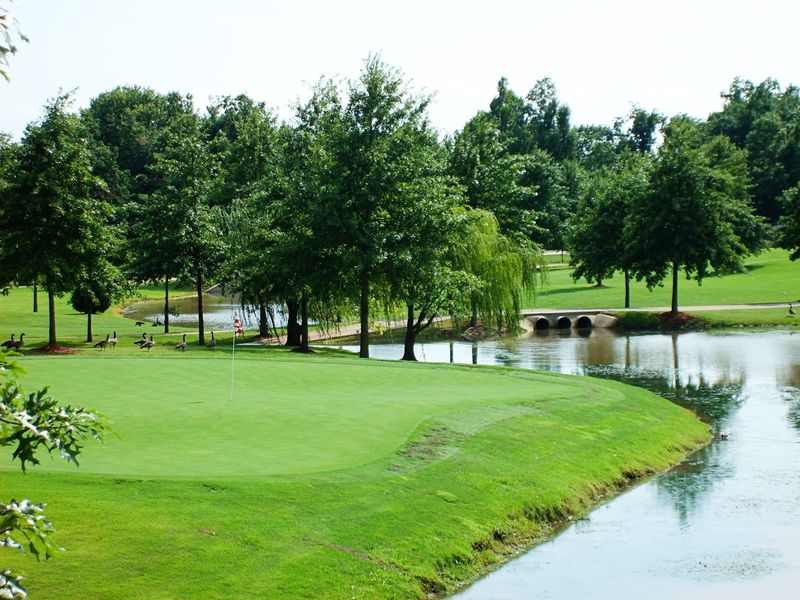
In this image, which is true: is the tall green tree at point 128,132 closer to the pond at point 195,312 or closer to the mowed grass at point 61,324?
the pond at point 195,312

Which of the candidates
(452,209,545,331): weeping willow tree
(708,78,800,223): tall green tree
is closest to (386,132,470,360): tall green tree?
(452,209,545,331): weeping willow tree

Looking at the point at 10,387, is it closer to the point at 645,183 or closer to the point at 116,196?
the point at 645,183

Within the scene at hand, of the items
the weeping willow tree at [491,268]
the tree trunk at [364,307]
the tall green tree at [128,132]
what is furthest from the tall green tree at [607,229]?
the tall green tree at [128,132]

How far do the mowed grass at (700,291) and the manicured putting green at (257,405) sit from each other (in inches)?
1636

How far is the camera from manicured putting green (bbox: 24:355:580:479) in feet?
56.6

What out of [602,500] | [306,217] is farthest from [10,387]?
[306,217]

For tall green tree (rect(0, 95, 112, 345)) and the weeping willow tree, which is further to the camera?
the weeping willow tree

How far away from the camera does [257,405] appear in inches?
872

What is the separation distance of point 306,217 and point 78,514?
87.5ft

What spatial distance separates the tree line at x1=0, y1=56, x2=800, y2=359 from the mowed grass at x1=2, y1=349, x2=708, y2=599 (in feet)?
40.5

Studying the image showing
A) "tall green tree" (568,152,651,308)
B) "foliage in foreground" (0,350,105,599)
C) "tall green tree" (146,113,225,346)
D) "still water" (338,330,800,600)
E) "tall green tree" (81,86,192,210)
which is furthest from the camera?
"tall green tree" (81,86,192,210)

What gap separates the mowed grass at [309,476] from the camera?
45.1 feet

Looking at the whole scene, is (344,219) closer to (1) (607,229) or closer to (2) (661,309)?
(2) (661,309)

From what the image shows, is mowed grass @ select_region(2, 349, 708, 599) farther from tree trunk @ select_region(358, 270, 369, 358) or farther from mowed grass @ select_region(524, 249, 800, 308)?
mowed grass @ select_region(524, 249, 800, 308)
